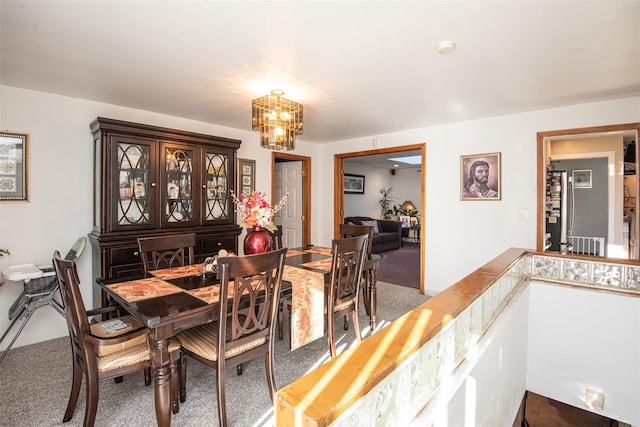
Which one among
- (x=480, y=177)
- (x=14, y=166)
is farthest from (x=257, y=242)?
(x=480, y=177)

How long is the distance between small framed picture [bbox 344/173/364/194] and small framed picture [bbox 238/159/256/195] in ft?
13.7

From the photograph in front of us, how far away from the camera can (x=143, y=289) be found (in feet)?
6.35

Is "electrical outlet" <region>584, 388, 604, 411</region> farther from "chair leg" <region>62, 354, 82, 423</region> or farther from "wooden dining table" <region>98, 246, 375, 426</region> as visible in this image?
"chair leg" <region>62, 354, 82, 423</region>

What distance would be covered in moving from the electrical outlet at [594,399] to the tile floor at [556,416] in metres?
0.37

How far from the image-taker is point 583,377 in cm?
240

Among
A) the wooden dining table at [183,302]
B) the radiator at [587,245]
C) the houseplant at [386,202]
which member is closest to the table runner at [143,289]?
the wooden dining table at [183,302]

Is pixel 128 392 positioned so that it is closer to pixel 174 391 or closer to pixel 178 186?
pixel 174 391

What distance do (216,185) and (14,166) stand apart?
173cm

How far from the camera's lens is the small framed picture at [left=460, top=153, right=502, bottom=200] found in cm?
372

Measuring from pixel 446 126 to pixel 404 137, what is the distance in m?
0.59

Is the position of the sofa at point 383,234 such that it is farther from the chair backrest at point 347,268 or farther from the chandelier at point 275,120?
the chandelier at point 275,120

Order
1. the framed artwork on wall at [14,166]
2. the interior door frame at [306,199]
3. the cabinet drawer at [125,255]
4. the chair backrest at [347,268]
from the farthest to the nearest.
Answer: the interior door frame at [306,199], the cabinet drawer at [125,255], the framed artwork on wall at [14,166], the chair backrest at [347,268]

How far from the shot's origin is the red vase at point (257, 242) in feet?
7.83

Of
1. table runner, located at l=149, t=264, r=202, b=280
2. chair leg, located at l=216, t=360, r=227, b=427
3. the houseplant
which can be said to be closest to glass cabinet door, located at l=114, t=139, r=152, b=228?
table runner, located at l=149, t=264, r=202, b=280
